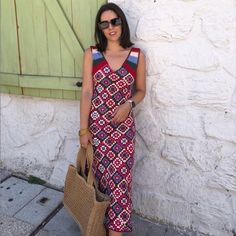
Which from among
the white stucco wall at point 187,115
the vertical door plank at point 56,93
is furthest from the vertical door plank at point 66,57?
the white stucco wall at point 187,115

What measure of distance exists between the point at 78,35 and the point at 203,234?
69.3 inches

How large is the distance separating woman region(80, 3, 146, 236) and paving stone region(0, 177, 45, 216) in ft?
3.07

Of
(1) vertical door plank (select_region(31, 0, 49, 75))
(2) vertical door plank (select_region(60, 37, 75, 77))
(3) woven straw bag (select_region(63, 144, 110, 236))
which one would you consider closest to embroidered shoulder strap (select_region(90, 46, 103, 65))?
(2) vertical door plank (select_region(60, 37, 75, 77))

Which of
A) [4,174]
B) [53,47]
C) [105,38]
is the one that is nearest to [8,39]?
[53,47]

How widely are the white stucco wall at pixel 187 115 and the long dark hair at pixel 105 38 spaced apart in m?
0.14

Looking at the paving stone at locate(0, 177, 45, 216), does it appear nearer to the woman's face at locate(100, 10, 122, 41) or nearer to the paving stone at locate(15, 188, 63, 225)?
the paving stone at locate(15, 188, 63, 225)

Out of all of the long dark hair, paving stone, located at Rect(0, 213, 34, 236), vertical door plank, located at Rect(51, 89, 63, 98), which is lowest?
paving stone, located at Rect(0, 213, 34, 236)

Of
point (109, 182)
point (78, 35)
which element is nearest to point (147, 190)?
point (109, 182)

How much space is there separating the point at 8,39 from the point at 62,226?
1.63 metres

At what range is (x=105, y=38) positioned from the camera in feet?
7.69

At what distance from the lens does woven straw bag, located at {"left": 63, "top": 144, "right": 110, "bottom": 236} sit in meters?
2.11

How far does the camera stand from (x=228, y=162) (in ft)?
7.43

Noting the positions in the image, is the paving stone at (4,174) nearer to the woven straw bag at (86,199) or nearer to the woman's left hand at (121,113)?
the woven straw bag at (86,199)

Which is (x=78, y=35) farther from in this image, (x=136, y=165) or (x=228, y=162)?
(x=228, y=162)
